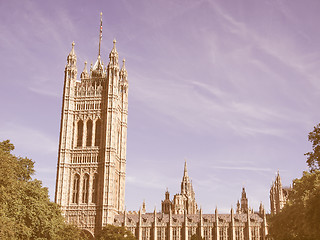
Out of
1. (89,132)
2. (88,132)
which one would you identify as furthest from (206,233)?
(88,132)

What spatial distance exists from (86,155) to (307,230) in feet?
218

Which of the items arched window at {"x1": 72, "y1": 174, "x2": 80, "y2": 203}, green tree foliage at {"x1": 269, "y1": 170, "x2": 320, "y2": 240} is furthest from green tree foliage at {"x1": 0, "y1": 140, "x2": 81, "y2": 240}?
arched window at {"x1": 72, "y1": 174, "x2": 80, "y2": 203}

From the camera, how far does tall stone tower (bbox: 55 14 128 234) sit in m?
90.8

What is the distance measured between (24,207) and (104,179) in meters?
43.8

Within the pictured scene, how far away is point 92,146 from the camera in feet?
313

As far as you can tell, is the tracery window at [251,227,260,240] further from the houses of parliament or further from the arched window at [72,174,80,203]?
the arched window at [72,174,80,203]

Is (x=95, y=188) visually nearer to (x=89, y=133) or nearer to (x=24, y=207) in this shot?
(x=89, y=133)

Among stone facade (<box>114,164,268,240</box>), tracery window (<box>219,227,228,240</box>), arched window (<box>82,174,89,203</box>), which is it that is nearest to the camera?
stone facade (<box>114,164,268,240</box>)

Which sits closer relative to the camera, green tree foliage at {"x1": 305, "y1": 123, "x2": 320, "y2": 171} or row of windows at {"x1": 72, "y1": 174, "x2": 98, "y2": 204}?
green tree foliage at {"x1": 305, "y1": 123, "x2": 320, "y2": 171}

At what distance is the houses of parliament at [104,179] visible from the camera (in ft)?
297

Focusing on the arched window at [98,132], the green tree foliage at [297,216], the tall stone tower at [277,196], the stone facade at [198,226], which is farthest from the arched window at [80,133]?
the green tree foliage at [297,216]

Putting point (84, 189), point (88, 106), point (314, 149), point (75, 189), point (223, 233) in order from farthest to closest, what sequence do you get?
point (88, 106)
point (75, 189)
point (84, 189)
point (223, 233)
point (314, 149)

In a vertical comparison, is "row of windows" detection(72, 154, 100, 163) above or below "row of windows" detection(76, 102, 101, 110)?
below

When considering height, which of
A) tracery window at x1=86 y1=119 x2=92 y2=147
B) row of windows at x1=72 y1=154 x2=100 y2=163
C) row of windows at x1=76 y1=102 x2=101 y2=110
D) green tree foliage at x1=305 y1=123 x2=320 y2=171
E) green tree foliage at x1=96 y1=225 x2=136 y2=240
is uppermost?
row of windows at x1=76 y1=102 x2=101 y2=110
